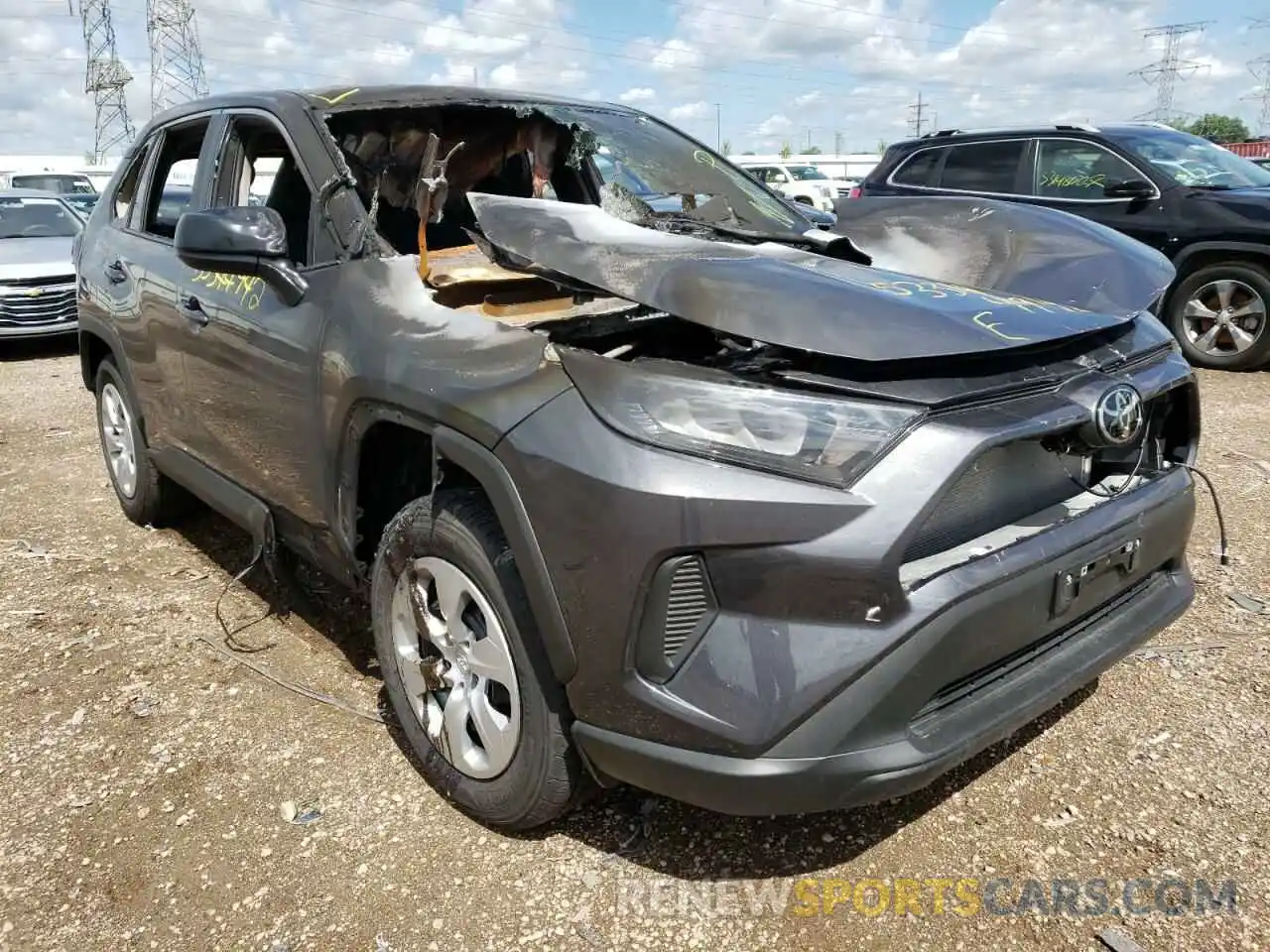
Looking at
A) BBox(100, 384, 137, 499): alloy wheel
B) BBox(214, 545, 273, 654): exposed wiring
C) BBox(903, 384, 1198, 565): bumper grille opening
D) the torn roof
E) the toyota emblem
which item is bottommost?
BBox(214, 545, 273, 654): exposed wiring

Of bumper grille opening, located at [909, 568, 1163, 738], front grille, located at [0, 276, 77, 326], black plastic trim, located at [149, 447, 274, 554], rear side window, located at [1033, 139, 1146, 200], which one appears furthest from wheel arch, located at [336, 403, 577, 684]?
front grille, located at [0, 276, 77, 326]

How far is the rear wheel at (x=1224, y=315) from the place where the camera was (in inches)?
270

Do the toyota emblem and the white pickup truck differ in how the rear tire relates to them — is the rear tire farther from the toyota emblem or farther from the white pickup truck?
the white pickup truck

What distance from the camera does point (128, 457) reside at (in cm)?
448

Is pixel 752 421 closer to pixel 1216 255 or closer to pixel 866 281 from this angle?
pixel 866 281

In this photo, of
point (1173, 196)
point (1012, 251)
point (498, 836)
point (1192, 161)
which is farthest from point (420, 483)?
point (1192, 161)

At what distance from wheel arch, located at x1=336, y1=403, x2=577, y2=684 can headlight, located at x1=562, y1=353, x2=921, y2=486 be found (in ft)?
0.97

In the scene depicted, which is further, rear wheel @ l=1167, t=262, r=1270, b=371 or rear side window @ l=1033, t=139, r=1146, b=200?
rear side window @ l=1033, t=139, r=1146, b=200

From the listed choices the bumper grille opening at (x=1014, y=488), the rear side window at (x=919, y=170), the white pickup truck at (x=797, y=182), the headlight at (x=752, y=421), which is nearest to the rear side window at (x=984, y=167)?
the rear side window at (x=919, y=170)

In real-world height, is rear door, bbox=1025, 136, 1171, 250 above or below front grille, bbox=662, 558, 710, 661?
above

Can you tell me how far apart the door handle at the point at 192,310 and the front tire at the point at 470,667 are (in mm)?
1247

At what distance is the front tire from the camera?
206cm

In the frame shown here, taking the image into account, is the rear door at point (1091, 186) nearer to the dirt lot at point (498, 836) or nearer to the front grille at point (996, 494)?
the dirt lot at point (498, 836)

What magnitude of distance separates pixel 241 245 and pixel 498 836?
1.62 metres
